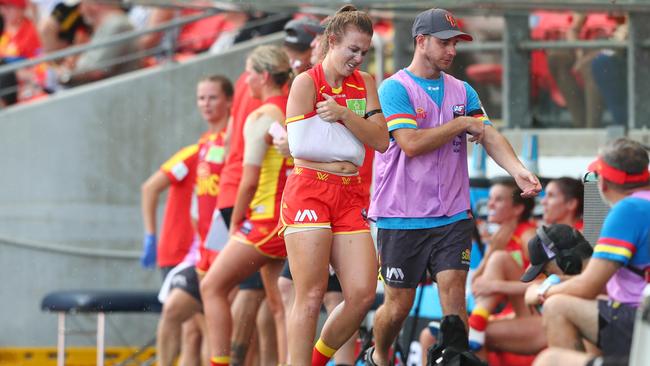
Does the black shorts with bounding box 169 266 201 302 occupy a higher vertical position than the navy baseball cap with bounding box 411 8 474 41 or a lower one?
lower

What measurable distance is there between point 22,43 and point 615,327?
35.7 ft

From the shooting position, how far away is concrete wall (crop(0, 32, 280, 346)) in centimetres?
1384

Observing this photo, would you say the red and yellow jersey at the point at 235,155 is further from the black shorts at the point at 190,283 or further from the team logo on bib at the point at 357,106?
the team logo on bib at the point at 357,106

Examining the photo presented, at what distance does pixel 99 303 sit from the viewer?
12.1 metres

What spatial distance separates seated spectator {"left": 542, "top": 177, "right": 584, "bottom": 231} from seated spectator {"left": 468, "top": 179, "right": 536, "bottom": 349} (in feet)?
1.83

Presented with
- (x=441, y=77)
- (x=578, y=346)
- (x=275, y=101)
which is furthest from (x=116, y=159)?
(x=578, y=346)

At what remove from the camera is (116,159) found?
45.8 ft

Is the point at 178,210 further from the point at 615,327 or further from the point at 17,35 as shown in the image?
the point at 17,35

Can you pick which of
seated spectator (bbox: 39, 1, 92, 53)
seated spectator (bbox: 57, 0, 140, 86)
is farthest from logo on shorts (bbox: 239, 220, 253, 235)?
seated spectator (bbox: 39, 1, 92, 53)

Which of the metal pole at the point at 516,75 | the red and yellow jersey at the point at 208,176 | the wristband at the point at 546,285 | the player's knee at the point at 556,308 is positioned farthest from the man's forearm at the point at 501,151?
the metal pole at the point at 516,75

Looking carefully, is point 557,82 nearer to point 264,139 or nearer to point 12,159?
point 264,139

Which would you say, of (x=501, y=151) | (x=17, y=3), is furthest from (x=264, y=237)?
(x=17, y=3)

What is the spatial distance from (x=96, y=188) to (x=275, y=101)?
199 inches

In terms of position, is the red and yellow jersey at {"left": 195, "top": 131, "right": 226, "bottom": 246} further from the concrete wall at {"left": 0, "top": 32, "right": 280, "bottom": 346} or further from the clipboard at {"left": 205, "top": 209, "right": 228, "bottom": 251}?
the concrete wall at {"left": 0, "top": 32, "right": 280, "bottom": 346}
